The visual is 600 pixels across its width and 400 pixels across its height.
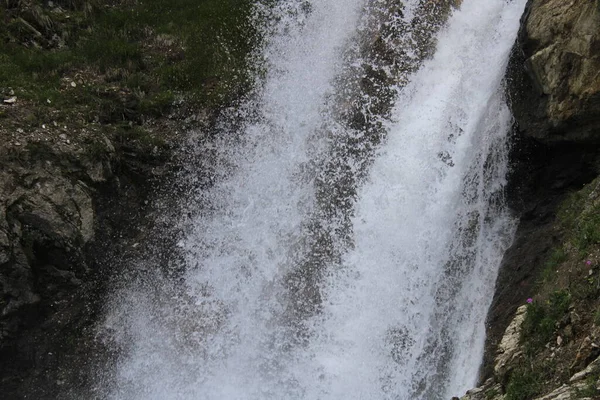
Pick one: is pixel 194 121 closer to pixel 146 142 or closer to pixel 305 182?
pixel 146 142

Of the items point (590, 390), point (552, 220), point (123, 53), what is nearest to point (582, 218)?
point (552, 220)

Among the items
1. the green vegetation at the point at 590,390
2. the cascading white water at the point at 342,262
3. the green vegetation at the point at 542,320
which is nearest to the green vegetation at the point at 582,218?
the green vegetation at the point at 542,320

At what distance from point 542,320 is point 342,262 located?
18.3ft

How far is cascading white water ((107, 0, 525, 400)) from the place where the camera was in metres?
12.3

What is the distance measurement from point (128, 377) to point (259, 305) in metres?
3.43

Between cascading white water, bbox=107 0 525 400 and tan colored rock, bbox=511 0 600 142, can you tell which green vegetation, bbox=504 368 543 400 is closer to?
cascading white water, bbox=107 0 525 400

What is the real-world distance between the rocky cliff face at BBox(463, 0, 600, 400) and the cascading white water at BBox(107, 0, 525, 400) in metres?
0.76

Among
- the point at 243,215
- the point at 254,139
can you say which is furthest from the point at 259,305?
the point at 254,139

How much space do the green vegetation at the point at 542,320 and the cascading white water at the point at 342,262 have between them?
251 cm

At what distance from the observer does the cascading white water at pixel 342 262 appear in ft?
40.4

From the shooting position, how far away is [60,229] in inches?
483

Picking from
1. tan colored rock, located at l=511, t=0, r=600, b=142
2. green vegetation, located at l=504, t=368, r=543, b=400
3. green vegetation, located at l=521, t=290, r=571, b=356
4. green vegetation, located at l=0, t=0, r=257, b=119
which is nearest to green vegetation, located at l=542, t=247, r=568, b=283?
green vegetation, located at l=521, t=290, r=571, b=356

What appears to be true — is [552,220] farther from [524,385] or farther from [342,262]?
[342,262]

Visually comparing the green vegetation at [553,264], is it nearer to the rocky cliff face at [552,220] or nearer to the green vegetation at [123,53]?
the rocky cliff face at [552,220]
